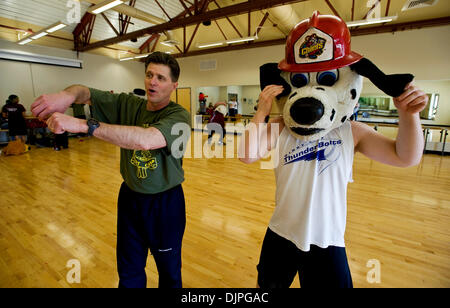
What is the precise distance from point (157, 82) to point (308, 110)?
2.68 feet

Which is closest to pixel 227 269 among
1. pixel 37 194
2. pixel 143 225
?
pixel 143 225

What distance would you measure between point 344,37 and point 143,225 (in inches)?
52.7

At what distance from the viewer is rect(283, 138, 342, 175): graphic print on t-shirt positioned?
0.99 meters

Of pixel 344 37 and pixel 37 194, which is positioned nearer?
pixel 344 37

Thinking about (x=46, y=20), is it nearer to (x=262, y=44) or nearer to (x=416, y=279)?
(x=262, y=44)

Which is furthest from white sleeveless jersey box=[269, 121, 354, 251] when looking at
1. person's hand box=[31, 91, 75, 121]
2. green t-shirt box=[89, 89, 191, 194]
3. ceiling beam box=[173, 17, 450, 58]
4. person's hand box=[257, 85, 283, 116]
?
ceiling beam box=[173, 17, 450, 58]

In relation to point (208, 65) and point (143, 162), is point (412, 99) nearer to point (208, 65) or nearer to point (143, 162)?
point (143, 162)

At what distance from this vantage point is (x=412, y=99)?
78 cm

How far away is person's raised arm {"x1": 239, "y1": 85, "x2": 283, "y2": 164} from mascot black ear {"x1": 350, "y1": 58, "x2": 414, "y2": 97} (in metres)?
0.30

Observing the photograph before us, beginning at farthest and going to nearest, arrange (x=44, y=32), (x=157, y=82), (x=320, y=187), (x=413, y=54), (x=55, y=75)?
(x=55, y=75)
(x=44, y=32)
(x=413, y=54)
(x=157, y=82)
(x=320, y=187)

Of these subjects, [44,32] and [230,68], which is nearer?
[44,32]

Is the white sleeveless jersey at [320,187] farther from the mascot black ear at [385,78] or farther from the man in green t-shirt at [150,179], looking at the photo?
the man in green t-shirt at [150,179]

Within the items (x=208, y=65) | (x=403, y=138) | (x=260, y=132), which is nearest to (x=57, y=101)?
(x=260, y=132)

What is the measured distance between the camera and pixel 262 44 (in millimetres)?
9195
